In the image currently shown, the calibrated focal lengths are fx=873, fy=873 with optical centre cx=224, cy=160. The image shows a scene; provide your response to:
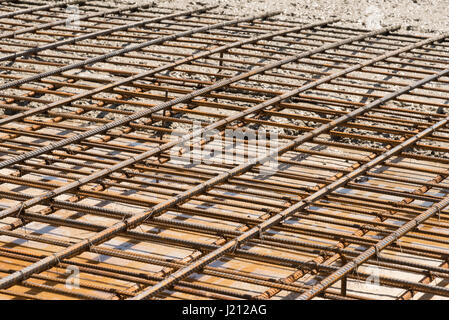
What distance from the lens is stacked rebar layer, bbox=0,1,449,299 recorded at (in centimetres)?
755

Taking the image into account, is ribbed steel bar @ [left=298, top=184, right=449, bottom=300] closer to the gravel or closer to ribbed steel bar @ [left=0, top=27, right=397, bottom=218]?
ribbed steel bar @ [left=0, top=27, right=397, bottom=218]

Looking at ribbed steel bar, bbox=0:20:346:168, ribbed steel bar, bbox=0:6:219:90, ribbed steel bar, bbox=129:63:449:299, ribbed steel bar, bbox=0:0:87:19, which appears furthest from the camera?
ribbed steel bar, bbox=0:0:87:19

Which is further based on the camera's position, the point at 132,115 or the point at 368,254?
the point at 132,115

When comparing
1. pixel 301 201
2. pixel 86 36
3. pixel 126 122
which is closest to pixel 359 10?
pixel 86 36

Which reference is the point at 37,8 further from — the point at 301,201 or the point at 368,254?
the point at 368,254

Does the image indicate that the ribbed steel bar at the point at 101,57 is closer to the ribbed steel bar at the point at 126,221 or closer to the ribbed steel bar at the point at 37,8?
the ribbed steel bar at the point at 37,8

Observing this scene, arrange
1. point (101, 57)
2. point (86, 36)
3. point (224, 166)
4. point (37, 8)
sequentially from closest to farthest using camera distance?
point (224, 166) → point (101, 57) → point (86, 36) → point (37, 8)

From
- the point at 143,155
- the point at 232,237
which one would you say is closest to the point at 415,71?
the point at 143,155

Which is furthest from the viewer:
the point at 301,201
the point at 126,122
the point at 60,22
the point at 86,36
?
the point at 60,22

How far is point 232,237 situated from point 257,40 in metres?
6.29

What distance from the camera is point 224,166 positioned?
979 centimetres

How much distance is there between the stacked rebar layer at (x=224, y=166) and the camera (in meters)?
7.55

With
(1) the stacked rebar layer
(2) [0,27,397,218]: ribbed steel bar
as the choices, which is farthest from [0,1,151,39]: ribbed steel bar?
(2) [0,27,397,218]: ribbed steel bar
